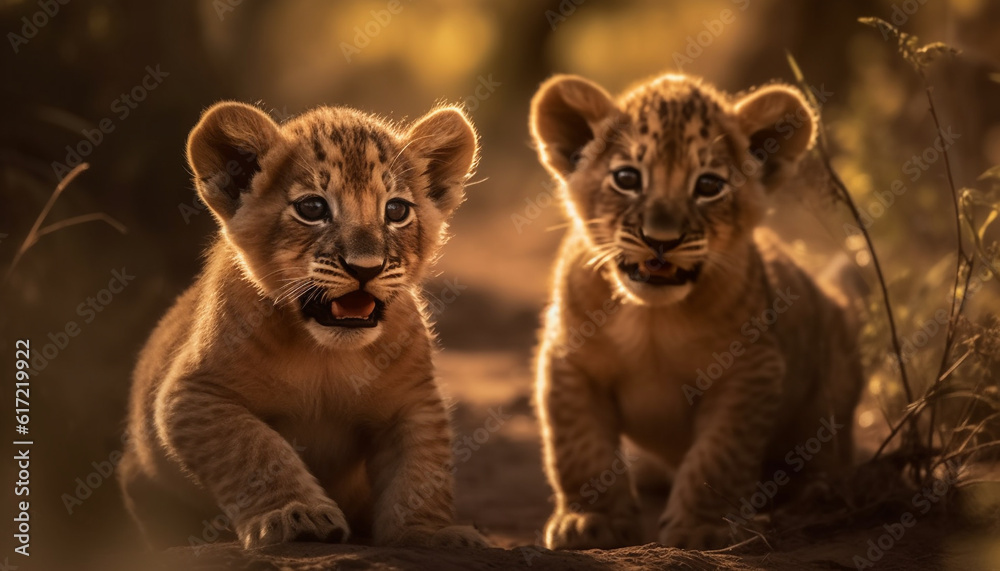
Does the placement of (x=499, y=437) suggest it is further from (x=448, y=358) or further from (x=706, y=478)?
(x=706, y=478)

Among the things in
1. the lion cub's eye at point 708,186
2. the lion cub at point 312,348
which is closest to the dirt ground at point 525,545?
the lion cub at point 312,348

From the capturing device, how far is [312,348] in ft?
15.9

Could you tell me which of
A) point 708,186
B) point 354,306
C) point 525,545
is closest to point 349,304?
point 354,306

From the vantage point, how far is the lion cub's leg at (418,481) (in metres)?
4.64

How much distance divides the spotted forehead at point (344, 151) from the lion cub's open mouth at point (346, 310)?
47 centimetres

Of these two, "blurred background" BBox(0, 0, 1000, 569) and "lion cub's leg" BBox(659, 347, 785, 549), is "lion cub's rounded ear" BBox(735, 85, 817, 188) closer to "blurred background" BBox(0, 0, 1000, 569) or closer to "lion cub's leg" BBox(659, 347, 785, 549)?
"blurred background" BBox(0, 0, 1000, 569)

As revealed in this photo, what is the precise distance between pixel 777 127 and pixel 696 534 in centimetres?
230

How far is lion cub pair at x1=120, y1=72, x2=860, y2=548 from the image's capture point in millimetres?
4680

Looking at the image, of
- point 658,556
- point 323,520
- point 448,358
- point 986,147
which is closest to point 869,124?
point 986,147

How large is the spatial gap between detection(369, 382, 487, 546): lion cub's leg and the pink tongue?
56 cm

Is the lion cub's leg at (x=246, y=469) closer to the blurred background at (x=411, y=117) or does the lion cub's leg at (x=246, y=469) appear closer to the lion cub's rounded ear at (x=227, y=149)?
the blurred background at (x=411, y=117)

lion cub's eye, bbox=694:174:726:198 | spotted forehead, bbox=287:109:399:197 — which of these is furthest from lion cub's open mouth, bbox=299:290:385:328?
lion cub's eye, bbox=694:174:726:198

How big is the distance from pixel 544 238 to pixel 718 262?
8391 mm

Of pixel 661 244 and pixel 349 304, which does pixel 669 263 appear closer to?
pixel 661 244
